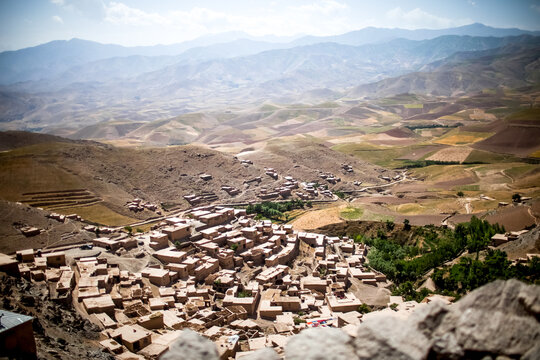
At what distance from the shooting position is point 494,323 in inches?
181

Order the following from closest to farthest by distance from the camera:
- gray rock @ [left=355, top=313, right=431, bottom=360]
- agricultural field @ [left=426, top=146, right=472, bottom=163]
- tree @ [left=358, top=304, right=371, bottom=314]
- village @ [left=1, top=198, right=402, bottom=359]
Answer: gray rock @ [left=355, top=313, right=431, bottom=360] → village @ [left=1, top=198, right=402, bottom=359] → tree @ [left=358, top=304, right=371, bottom=314] → agricultural field @ [left=426, top=146, right=472, bottom=163]

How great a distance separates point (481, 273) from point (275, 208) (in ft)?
123

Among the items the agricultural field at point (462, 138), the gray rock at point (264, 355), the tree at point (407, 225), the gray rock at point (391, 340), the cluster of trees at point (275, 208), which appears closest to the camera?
the gray rock at point (391, 340)

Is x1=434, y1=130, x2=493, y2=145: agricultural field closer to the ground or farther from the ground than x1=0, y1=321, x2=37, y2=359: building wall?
closer to the ground

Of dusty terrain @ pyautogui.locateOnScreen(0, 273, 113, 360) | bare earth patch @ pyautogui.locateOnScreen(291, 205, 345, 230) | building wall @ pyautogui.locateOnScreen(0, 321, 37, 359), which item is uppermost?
building wall @ pyautogui.locateOnScreen(0, 321, 37, 359)

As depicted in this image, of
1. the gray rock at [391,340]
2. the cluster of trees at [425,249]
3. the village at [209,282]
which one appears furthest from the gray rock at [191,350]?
the cluster of trees at [425,249]

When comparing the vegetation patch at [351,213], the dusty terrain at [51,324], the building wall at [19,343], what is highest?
the building wall at [19,343]

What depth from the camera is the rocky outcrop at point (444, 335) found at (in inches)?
175

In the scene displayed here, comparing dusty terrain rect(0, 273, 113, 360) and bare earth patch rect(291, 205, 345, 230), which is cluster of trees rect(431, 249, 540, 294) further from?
dusty terrain rect(0, 273, 113, 360)

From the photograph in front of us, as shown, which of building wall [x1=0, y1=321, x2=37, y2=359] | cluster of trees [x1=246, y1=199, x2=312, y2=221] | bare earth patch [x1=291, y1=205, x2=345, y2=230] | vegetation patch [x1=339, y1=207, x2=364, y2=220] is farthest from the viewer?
cluster of trees [x1=246, y1=199, x2=312, y2=221]

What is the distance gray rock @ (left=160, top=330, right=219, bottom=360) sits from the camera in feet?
15.1

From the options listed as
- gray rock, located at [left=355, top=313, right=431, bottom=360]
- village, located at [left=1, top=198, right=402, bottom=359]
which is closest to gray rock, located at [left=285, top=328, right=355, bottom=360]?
gray rock, located at [left=355, top=313, right=431, bottom=360]

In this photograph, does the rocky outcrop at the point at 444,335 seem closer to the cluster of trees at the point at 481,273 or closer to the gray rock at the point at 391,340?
the gray rock at the point at 391,340

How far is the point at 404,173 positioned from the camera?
91.2 metres
